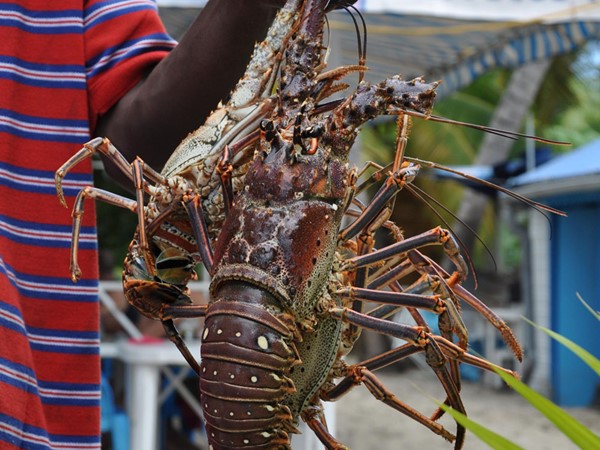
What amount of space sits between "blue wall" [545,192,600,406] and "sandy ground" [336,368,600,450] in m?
0.33

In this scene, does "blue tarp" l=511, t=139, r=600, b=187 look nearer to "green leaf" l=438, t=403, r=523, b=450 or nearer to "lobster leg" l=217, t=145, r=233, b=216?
"lobster leg" l=217, t=145, r=233, b=216

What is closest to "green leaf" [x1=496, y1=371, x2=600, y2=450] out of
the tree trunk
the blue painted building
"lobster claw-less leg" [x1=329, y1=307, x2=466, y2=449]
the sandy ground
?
"lobster claw-less leg" [x1=329, y1=307, x2=466, y2=449]

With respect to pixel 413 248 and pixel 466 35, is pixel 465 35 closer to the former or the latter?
pixel 466 35

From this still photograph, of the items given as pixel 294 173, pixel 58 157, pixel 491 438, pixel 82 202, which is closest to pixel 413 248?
pixel 294 173

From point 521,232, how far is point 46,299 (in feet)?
32.7

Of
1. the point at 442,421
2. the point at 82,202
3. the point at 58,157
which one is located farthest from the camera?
the point at 442,421

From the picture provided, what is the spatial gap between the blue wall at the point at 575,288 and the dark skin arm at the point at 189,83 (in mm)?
8532

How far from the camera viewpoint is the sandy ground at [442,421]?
7.39 meters

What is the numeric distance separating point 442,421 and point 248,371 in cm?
612

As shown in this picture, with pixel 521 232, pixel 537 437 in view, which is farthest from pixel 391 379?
pixel 537 437

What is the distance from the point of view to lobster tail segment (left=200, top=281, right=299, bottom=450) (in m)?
1.11

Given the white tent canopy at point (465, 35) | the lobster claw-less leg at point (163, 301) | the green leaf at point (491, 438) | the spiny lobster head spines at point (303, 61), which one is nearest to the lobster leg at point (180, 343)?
the lobster claw-less leg at point (163, 301)

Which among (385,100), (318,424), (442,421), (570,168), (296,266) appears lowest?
(442,421)

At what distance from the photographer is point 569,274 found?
961 cm
